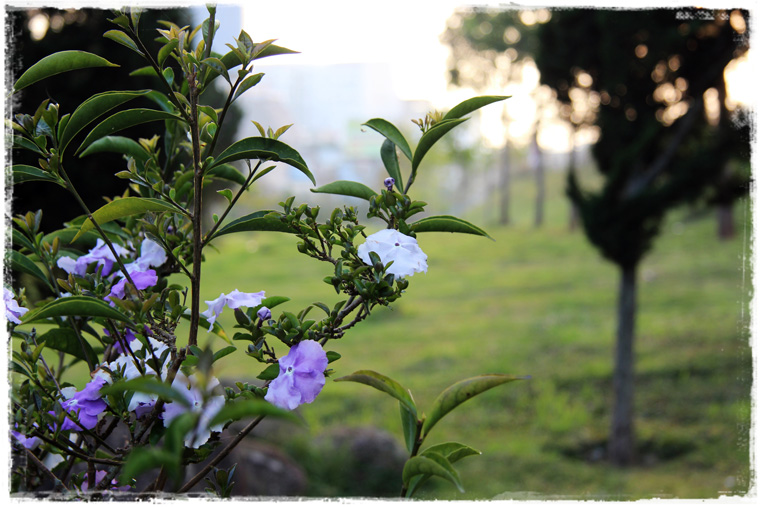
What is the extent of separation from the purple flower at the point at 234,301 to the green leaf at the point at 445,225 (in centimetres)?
18

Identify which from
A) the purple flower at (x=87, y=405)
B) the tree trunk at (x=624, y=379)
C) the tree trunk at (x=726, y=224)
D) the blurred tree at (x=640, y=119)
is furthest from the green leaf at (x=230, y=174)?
the tree trunk at (x=726, y=224)

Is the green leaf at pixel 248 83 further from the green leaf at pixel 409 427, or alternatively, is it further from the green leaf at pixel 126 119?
the green leaf at pixel 409 427

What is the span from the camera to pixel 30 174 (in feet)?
2.21

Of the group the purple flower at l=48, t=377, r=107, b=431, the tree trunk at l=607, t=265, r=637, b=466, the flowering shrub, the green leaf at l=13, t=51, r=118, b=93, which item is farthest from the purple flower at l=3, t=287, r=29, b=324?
the tree trunk at l=607, t=265, r=637, b=466

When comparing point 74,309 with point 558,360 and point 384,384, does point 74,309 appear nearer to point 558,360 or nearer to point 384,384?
point 384,384

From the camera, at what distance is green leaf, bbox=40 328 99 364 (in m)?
0.76

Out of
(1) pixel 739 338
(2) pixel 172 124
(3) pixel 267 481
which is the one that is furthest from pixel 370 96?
(2) pixel 172 124

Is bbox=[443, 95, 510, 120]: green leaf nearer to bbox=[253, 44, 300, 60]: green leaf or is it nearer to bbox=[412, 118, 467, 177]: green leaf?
bbox=[412, 118, 467, 177]: green leaf

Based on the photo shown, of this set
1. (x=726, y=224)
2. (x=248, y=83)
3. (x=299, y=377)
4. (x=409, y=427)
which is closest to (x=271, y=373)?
(x=299, y=377)

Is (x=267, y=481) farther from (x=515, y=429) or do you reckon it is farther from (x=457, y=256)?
(x=457, y=256)

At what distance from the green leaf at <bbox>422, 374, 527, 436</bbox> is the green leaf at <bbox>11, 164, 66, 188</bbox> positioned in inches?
17.8

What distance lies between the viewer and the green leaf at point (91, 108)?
24.7 inches

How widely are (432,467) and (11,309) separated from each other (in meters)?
0.49

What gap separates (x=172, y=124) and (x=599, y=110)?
3321 mm
